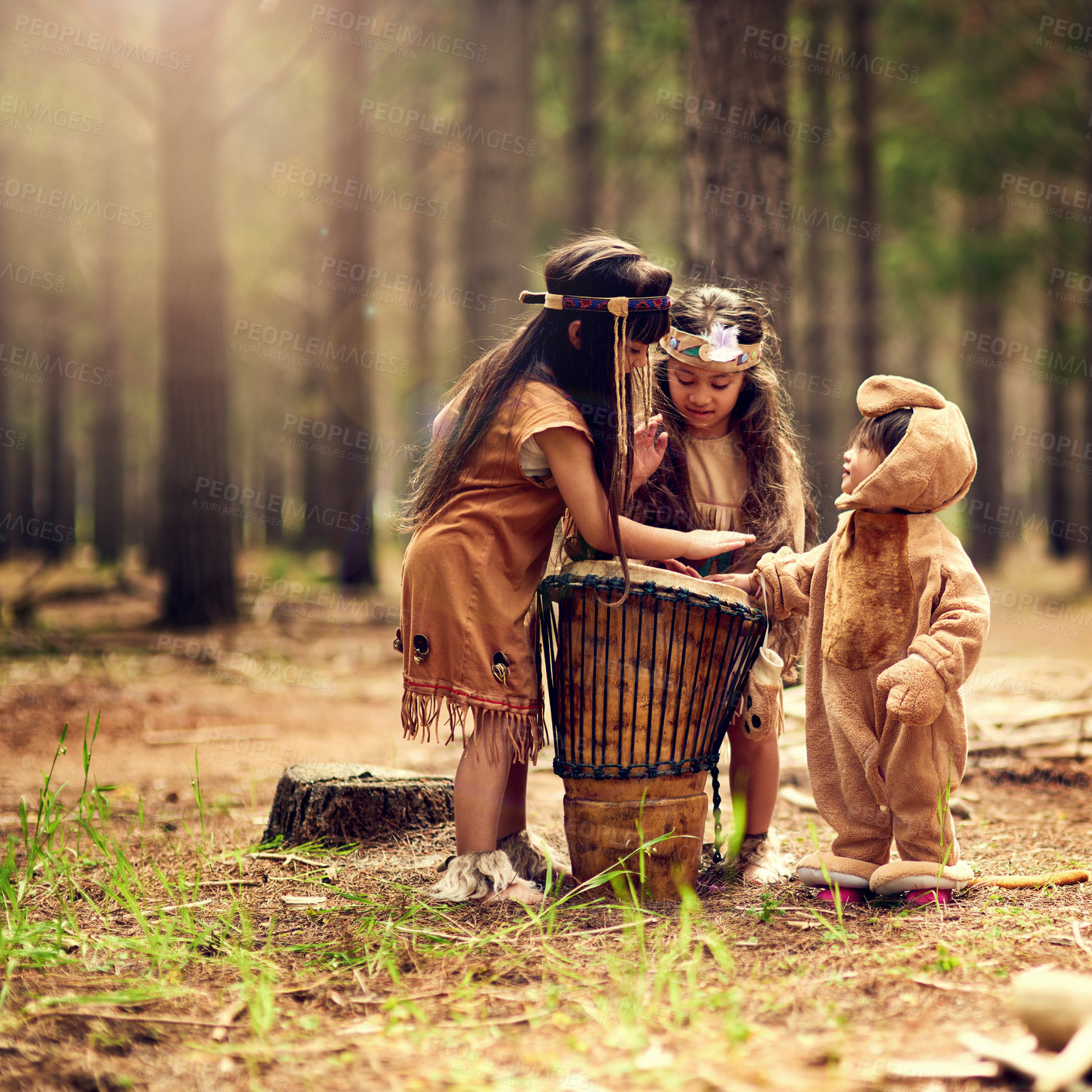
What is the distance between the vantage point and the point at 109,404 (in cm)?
1675

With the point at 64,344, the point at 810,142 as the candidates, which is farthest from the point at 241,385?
the point at 810,142

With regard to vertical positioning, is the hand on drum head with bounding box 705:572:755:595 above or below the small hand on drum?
below

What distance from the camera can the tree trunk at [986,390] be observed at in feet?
46.2

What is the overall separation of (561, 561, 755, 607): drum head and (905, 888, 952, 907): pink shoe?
0.95 meters

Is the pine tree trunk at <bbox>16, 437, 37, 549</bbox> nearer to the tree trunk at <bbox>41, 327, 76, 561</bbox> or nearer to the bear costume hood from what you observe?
the tree trunk at <bbox>41, 327, 76, 561</bbox>

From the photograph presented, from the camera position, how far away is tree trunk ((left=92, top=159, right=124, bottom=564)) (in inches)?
629

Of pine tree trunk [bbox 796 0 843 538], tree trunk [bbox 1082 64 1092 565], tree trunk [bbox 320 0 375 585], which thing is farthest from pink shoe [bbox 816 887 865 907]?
tree trunk [bbox 1082 64 1092 565]

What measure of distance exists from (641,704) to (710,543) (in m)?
0.50

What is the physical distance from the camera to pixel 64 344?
63.2ft

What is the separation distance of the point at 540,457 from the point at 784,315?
2.68m

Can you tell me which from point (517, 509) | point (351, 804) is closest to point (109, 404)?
point (351, 804)

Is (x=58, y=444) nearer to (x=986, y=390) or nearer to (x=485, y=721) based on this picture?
(x=986, y=390)

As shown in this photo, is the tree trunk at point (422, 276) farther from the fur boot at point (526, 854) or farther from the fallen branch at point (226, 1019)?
the fallen branch at point (226, 1019)

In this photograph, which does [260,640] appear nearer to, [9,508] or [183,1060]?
[183,1060]
